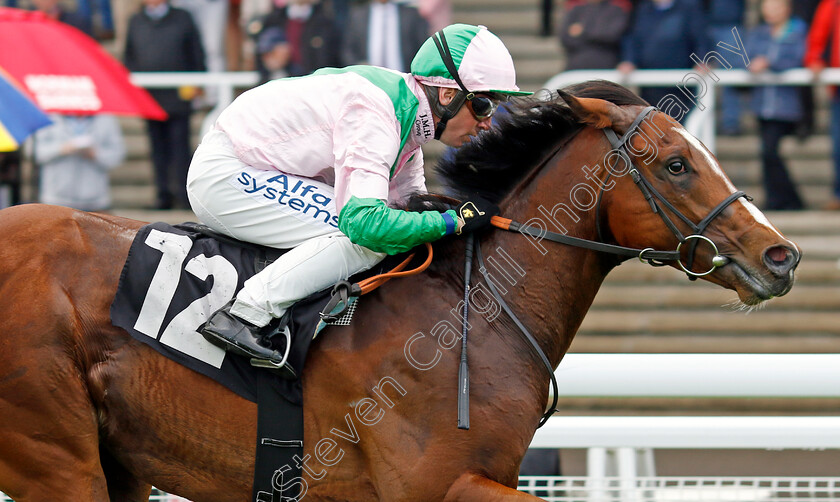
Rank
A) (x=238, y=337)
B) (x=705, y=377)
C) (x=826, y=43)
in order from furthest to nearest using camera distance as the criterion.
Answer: (x=826, y=43), (x=705, y=377), (x=238, y=337)

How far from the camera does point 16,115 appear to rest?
221 inches

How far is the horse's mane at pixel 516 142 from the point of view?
338 cm

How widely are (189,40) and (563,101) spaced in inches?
199

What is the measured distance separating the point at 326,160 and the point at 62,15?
19.8 feet

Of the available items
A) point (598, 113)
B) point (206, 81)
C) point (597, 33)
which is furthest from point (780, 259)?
point (206, 81)

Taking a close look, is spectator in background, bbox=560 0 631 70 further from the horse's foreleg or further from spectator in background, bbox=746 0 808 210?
the horse's foreleg

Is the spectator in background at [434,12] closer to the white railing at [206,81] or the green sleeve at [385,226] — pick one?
the white railing at [206,81]

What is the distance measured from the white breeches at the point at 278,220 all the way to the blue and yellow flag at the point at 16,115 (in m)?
2.51

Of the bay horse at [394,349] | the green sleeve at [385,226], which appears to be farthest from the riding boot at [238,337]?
the green sleeve at [385,226]

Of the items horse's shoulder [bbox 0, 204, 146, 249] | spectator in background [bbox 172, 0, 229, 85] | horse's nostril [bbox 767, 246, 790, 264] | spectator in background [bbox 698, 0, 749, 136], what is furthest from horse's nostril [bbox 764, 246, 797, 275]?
spectator in background [bbox 172, 0, 229, 85]

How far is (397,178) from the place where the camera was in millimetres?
3672

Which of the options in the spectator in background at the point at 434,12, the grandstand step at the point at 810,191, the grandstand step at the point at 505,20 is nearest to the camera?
the spectator in background at the point at 434,12

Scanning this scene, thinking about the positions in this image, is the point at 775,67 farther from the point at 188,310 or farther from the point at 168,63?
the point at 188,310

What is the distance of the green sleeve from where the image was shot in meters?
3.04
